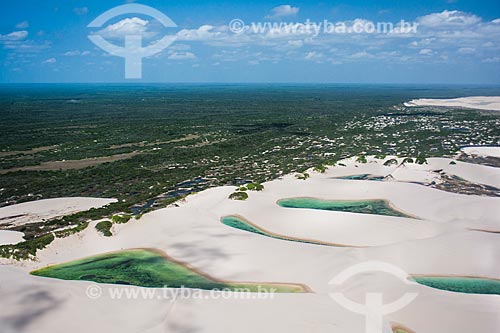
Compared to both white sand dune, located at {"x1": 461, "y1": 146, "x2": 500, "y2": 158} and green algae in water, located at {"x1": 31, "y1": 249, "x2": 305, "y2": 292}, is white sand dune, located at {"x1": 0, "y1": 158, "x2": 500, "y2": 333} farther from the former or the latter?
white sand dune, located at {"x1": 461, "y1": 146, "x2": 500, "y2": 158}

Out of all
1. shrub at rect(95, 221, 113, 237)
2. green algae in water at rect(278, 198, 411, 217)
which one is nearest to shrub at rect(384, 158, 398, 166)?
green algae in water at rect(278, 198, 411, 217)

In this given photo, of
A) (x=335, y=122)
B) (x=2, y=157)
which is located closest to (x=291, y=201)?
(x=2, y=157)

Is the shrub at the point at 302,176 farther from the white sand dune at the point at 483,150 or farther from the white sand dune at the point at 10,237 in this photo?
the white sand dune at the point at 483,150

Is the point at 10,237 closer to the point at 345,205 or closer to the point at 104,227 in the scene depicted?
the point at 104,227

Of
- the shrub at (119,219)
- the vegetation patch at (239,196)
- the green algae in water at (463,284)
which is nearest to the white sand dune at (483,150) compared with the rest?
the vegetation patch at (239,196)

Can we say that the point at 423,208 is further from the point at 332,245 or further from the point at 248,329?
the point at 248,329

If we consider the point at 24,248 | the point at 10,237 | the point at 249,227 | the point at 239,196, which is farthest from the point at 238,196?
the point at 10,237
